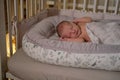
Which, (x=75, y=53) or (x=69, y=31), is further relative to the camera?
(x=69, y=31)

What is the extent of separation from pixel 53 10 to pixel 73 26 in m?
0.44

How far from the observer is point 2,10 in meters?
1.14

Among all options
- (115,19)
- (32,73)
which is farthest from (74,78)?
(115,19)

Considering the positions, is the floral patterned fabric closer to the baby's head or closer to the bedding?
the bedding

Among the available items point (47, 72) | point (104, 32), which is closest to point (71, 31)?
point (104, 32)

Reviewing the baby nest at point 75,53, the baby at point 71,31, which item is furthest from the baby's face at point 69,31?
the baby nest at point 75,53

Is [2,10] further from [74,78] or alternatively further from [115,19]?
[115,19]

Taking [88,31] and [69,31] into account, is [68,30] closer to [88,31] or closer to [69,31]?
[69,31]

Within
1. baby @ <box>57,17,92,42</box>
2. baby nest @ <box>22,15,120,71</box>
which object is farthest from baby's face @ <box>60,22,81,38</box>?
baby nest @ <box>22,15,120,71</box>

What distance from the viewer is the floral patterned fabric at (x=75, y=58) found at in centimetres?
103

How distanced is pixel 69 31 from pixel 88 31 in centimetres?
12

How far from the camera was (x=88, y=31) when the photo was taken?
133 cm

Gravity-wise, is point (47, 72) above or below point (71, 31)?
below

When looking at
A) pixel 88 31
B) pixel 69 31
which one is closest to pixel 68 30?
pixel 69 31
